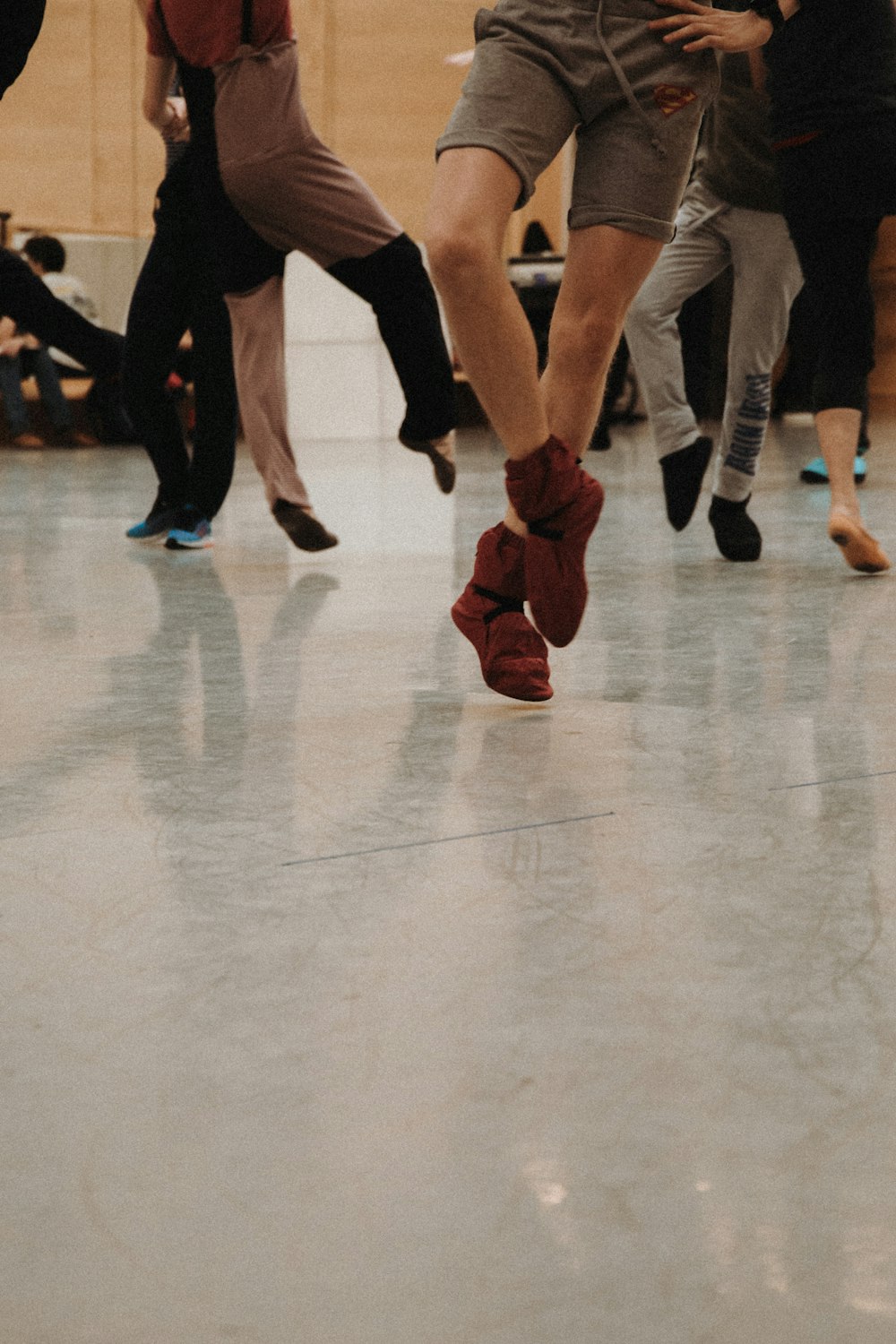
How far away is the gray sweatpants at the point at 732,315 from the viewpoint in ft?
10.7

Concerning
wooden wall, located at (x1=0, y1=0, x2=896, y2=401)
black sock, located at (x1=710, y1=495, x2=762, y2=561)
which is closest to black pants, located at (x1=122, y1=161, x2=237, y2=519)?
black sock, located at (x1=710, y1=495, x2=762, y2=561)

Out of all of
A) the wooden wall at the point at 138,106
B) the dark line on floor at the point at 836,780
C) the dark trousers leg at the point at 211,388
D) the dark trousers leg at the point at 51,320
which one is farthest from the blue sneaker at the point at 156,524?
the wooden wall at the point at 138,106

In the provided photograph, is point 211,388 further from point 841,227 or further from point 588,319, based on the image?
point 588,319

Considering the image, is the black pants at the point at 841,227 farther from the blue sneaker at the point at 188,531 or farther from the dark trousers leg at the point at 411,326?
the blue sneaker at the point at 188,531

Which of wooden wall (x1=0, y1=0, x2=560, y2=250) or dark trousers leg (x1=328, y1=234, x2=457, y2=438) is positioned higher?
dark trousers leg (x1=328, y1=234, x2=457, y2=438)

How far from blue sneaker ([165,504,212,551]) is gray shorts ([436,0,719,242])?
1.82 m

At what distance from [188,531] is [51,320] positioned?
59 centimetres

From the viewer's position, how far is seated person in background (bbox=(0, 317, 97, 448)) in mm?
7492

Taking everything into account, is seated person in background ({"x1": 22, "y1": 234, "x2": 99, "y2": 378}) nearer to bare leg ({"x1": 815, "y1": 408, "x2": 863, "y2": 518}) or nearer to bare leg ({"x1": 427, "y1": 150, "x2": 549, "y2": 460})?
bare leg ({"x1": 815, "y1": 408, "x2": 863, "y2": 518})

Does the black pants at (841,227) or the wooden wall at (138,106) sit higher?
the black pants at (841,227)

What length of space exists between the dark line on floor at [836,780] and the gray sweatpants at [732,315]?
166 cm

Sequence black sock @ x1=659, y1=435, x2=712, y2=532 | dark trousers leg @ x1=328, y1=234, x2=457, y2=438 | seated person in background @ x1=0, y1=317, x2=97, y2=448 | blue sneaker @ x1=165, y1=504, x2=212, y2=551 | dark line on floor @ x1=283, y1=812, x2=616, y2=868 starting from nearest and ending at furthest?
dark line on floor @ x1=283, y1=812, x2=616, y2=868
dark trousers leg @ x1=328, y1=234, x2=457, y2=438
black sock @ x1=659, y1=435, x2=712, y2=532
blue sneaker @ x1=165, y1=504, x2=212, y2=551
seated person in background @ x1=0, y1=317, x2=97, y2=448

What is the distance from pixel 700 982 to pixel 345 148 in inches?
371

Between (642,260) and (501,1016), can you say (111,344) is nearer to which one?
(642,260)
